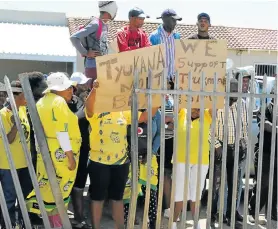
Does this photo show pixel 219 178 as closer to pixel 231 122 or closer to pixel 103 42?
pixel 231 122

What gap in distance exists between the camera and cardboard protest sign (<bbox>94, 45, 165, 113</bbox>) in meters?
3.71

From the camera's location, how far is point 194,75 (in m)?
3.89

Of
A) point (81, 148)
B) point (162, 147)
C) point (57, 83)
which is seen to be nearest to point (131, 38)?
point (57, 83)

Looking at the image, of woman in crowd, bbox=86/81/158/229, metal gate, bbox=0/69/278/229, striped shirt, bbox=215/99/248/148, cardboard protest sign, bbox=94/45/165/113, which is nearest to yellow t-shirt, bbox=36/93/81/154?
woman in crowd, bbox=86/81/158/229

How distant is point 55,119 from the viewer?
4246 millimetres

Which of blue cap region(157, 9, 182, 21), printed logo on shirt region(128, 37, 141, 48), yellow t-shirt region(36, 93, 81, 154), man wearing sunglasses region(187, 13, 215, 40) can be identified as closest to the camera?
yellow t-shirt region(36, 93, 81, 154)

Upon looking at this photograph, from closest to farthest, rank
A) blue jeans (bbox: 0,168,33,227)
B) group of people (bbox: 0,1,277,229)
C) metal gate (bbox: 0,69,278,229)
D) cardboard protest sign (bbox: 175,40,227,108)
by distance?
metal gate (bbox: 0,69,278,229) < cardboard protest sign (bbox: 175,40,227,108) < group of people (bbox: 0,1,277,229) < blue jeans (bbox: 0,168,33,227)

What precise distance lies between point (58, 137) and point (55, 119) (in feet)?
0.52

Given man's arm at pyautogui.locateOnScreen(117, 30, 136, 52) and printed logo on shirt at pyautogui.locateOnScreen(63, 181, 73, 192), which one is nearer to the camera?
printed logo on shirt at pyautogui.locateOnScreen(63, 181, 73, 192)

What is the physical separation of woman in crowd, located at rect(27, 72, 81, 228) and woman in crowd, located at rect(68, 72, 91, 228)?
46 cm

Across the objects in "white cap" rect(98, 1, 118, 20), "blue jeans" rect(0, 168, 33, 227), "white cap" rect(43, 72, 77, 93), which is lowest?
"blue jeans" rect(0, 168, 33, 227)

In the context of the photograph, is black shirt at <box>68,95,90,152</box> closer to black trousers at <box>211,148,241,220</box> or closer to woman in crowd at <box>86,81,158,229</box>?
woman in crowd at <box>86,81,158,229</box>

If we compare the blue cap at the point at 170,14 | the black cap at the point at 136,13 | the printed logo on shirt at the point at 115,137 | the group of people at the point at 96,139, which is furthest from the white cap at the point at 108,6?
the printed logo on shirt at the point at 115,137

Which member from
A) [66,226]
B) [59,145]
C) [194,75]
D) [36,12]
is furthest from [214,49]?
[36,12]
